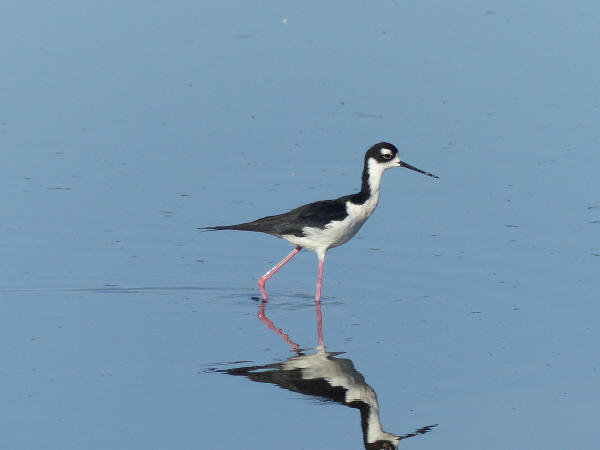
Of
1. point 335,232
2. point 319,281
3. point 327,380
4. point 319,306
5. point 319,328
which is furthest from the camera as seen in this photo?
point 335,232

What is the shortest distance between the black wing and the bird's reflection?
5.77 ft

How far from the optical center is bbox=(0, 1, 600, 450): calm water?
8.18m

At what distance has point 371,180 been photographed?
11.4 m

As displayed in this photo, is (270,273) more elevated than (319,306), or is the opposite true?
(270,273)

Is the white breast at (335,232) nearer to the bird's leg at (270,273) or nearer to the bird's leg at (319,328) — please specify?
the bird's leg at (270,273)

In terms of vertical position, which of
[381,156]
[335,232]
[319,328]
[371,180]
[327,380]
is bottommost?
[327,380]

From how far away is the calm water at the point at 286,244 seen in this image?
818 centimetres

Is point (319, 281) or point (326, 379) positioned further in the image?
point (319, 281)

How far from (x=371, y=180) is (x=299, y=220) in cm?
80

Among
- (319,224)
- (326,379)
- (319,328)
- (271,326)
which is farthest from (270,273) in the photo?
(326,379)

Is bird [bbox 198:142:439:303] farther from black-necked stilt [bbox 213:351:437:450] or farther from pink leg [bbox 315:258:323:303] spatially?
black-necked stilt [bbox 213:351:437:450]

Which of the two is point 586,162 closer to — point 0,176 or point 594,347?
point 594,347

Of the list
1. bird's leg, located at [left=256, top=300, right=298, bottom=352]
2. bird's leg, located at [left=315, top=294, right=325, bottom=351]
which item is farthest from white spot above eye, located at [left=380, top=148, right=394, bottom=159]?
bird's leg, located at [left=256, top=300, right=298, bottom=352]

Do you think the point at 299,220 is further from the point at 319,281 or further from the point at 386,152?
the point at 386,152
